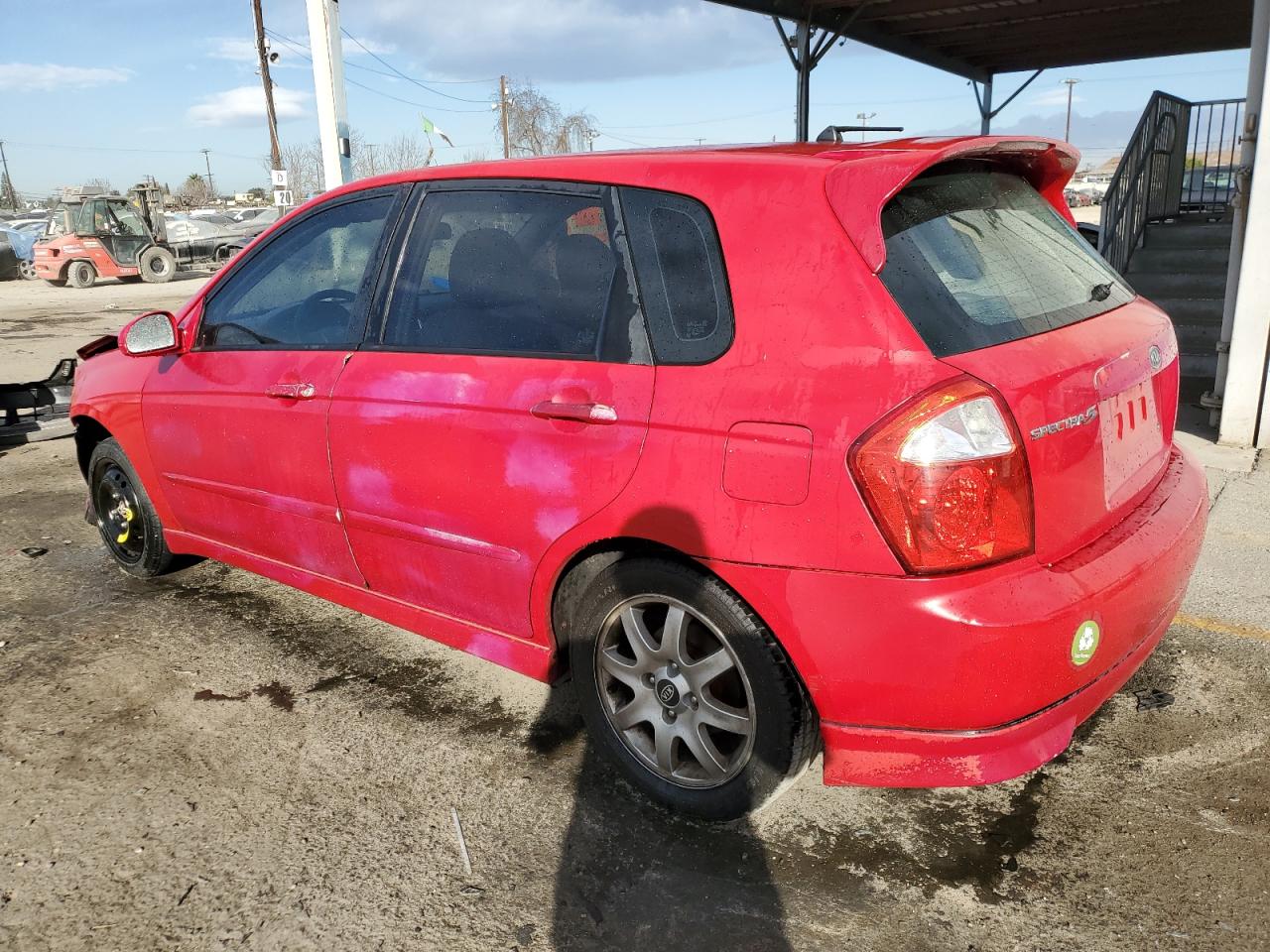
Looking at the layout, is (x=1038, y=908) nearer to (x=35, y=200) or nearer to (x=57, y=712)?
(x=57, y=712)

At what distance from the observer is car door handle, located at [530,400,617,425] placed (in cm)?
240

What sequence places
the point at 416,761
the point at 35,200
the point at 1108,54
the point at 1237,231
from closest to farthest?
the point at 416,761 < the point at 1237,231 < the point at 1108,54 < the point at 35,200

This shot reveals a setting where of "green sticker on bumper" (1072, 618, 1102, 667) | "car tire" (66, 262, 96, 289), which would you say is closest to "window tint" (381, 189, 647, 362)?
"green sticker on bumper" (1072, 618, 1102, 667)

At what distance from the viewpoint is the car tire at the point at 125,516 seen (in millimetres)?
4160

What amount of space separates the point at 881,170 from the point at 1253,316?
501 cm

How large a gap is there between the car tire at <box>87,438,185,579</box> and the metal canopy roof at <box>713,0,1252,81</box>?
8503 millimetres

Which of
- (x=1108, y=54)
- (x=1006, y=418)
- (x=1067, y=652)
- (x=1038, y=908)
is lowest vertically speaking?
(x=1038, y=908)

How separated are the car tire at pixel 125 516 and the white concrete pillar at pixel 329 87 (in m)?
6.64

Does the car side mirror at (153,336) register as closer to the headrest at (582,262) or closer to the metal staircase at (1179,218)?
the headrest at (582,262)

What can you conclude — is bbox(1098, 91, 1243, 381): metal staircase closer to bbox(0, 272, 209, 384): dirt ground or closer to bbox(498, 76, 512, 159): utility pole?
bbox(0, 272, 209, 384): dirt ground

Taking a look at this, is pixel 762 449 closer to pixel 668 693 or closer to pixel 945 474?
pixel 945 474

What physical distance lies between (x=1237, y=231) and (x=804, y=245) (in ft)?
18.5

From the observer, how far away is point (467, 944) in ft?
7.08

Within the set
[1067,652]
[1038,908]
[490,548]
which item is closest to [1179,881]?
[1038,908]
